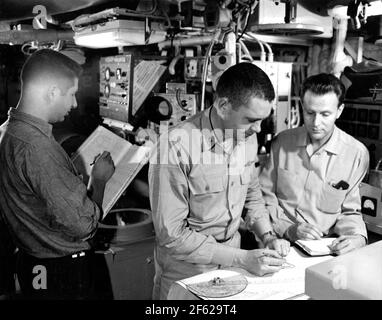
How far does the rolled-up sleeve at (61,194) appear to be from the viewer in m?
1.67

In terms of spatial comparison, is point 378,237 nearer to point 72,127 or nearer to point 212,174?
point 212,174

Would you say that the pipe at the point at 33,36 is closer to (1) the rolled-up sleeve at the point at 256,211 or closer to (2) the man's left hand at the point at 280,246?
(1) the rolled-up sleeve at the point at 256,211

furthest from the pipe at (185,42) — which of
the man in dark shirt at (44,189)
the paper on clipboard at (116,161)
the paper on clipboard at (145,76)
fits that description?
the man in dark shirt at (44,189)

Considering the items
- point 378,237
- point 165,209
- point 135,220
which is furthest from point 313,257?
point 135,220

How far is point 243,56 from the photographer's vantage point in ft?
9.38

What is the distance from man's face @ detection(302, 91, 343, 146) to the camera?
2.05 metres

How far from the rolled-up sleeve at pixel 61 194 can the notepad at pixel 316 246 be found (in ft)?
3.15

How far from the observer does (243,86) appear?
1.68 metres

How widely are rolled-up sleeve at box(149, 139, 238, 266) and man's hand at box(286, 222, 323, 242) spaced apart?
1.38 ft

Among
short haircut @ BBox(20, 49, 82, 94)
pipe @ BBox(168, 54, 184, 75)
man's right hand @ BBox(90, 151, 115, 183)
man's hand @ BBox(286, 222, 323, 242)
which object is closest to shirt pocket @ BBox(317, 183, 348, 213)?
man's hand @ BBox(286, 222, 323, 242)

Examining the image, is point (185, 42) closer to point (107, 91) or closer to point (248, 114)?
point (107, 91)

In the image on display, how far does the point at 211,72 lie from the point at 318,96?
0.85m

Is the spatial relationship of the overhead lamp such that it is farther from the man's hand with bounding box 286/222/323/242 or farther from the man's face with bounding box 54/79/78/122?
the man's hand with bounding box 286/222/323/242

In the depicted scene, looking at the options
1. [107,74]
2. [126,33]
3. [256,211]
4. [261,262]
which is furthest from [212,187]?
[107,74]
